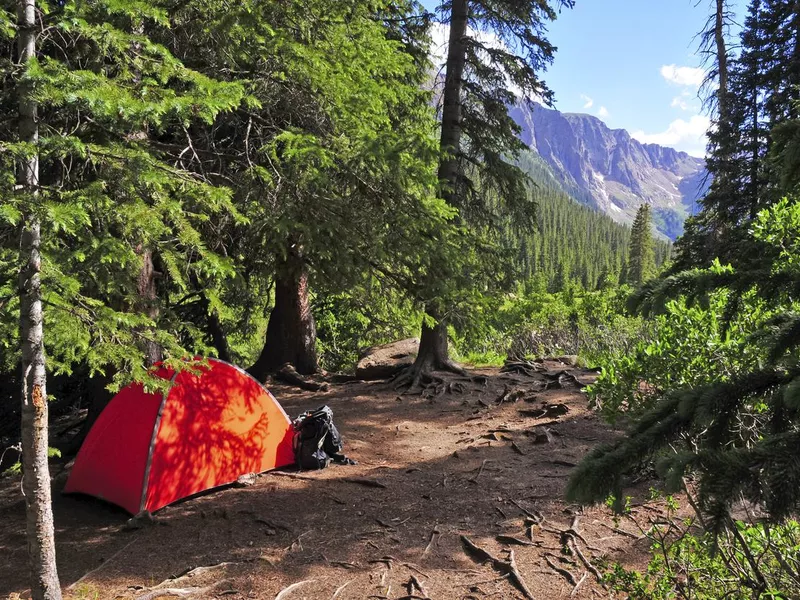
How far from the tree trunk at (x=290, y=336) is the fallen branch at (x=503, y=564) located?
7743mm

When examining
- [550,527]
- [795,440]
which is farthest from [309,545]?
[795,440]

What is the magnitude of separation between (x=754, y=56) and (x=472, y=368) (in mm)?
10875

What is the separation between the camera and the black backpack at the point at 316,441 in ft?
22.3

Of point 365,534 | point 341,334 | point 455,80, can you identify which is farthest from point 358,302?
point 341,334

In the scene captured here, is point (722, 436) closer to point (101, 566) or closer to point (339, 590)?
point (339, 590)

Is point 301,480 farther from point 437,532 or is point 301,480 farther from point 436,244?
point 436,244

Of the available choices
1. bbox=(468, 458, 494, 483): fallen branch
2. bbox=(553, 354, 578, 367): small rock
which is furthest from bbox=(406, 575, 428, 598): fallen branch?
bbox=(553, 354, 578, 367): small rock

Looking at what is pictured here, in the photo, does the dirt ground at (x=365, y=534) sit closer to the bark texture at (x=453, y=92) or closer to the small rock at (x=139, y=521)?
the small rock at (x=139, y=521)

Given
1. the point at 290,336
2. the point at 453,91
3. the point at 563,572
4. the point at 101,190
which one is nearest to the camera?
the point at 101,190

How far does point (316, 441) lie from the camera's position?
→ 22.5ft

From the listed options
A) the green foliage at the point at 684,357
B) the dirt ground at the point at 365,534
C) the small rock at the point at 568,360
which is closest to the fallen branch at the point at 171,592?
the dirt ground at the point at 365,534

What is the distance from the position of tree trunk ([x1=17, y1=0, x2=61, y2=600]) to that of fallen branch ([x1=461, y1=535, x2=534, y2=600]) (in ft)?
10.3

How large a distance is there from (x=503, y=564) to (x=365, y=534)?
133 centimetres

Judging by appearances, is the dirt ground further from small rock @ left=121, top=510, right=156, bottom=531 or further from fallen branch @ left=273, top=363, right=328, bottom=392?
fallen branch @ left=273, top=363, right=328, bottom=392
